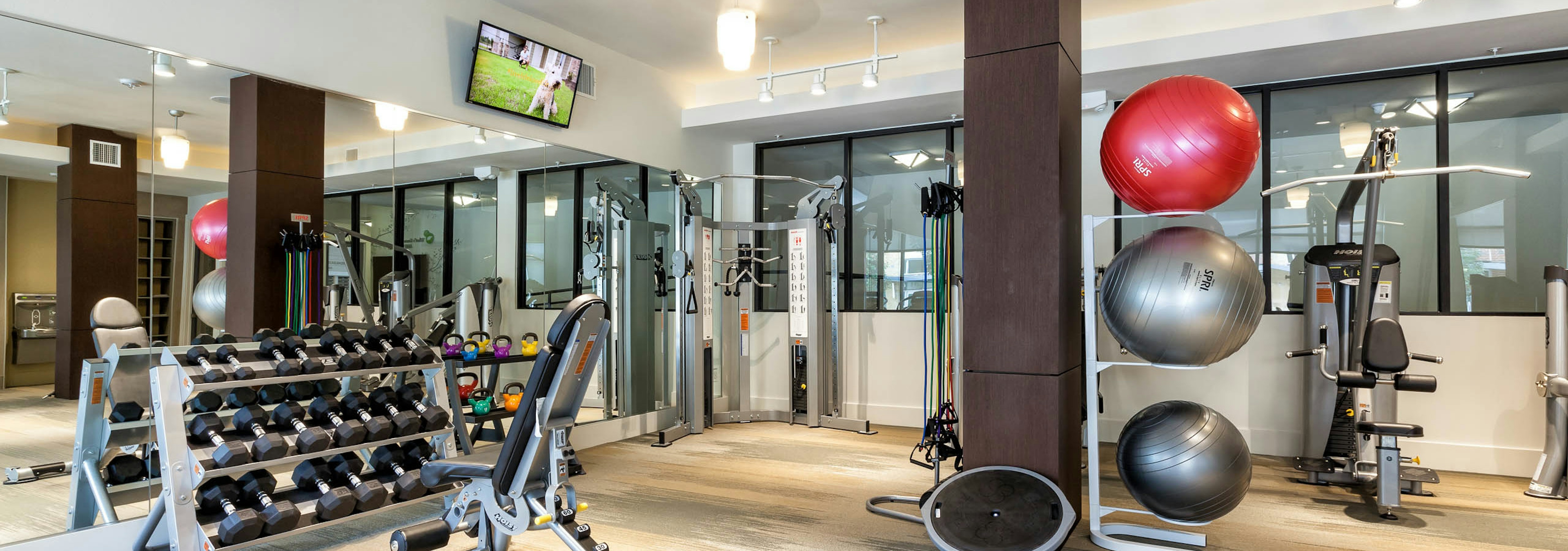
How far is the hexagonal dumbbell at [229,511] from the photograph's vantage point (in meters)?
2.92

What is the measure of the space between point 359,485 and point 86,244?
1.42 metres

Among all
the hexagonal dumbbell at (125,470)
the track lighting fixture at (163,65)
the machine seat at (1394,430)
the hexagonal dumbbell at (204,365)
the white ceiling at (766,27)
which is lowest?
the hexagonal dumbbell at (125,470)

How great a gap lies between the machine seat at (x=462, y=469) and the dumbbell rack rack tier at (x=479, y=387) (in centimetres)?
84

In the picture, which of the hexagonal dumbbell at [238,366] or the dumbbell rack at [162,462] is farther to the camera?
the hexagonal dumbbell at [238,366]

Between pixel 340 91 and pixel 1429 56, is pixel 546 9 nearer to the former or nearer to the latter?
pixel 340 91

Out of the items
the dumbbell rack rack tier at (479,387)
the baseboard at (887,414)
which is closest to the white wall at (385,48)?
the dumbbell rack rack tier at (479,387)

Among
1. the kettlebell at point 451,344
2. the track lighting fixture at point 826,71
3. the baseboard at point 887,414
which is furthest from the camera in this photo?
the baseboard at point 887,414

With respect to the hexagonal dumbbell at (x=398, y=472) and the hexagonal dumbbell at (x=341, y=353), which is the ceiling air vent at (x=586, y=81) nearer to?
the hexagonal dumbbell at (x=341, y=353)

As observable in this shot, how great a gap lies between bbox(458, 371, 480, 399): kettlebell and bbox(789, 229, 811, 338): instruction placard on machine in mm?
2541

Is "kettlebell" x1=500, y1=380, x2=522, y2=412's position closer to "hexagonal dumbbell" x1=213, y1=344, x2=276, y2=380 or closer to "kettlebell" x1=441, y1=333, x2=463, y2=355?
"kettlebell" x1=441, y1=333, x2=463, y2=355

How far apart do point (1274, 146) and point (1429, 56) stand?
96 cm

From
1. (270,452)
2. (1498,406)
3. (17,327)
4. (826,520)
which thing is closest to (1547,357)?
(1498,406)

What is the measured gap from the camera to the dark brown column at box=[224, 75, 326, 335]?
3600 mm

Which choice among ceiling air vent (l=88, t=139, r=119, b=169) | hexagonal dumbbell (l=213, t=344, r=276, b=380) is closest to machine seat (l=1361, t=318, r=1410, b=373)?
hexagonal dumbbell (l=213, t=344, r=276, b=380)
